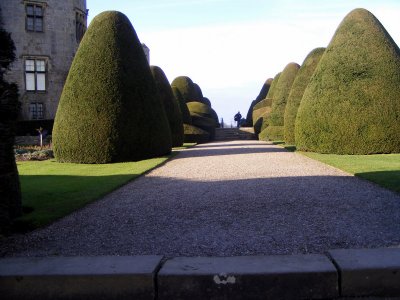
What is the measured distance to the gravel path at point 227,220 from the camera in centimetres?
420

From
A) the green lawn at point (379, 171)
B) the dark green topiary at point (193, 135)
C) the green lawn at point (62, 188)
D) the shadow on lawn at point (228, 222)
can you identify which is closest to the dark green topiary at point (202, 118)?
the dark green topiary at point (193, 135)

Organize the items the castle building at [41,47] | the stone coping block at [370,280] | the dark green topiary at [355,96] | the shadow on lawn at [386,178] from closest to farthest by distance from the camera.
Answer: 1. the stone coping block at [370,280]
2. the shadow on lawn at [386,178]
3. the dark green topiary at [355,96]
4. the castle building at [41,47]

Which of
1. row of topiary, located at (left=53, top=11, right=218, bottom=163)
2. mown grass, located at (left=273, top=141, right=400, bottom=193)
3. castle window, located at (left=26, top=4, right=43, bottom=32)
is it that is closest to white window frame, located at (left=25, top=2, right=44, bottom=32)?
castle window, located at (left=26, top=4, right=43, bottom=32)

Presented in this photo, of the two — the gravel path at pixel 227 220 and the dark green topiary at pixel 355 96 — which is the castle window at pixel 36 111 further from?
the gravel path at pixel 227 220

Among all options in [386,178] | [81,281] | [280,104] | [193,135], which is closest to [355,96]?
[386,178]

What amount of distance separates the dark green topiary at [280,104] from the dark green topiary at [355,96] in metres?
10.2

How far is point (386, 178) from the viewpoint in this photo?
8219 mm

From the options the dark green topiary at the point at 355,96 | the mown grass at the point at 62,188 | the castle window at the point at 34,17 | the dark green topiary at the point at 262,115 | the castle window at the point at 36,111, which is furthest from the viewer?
Answer: the dark green topiary at the point at 262,115

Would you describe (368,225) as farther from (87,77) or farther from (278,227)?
(87,77)

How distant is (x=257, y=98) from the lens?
138 feet

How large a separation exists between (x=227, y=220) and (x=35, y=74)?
2568 centimetres

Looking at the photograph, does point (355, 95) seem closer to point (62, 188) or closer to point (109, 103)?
point (109, 103)

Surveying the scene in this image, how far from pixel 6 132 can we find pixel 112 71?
1014cm

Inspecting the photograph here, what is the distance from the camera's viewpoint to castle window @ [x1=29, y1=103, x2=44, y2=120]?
27531mm
